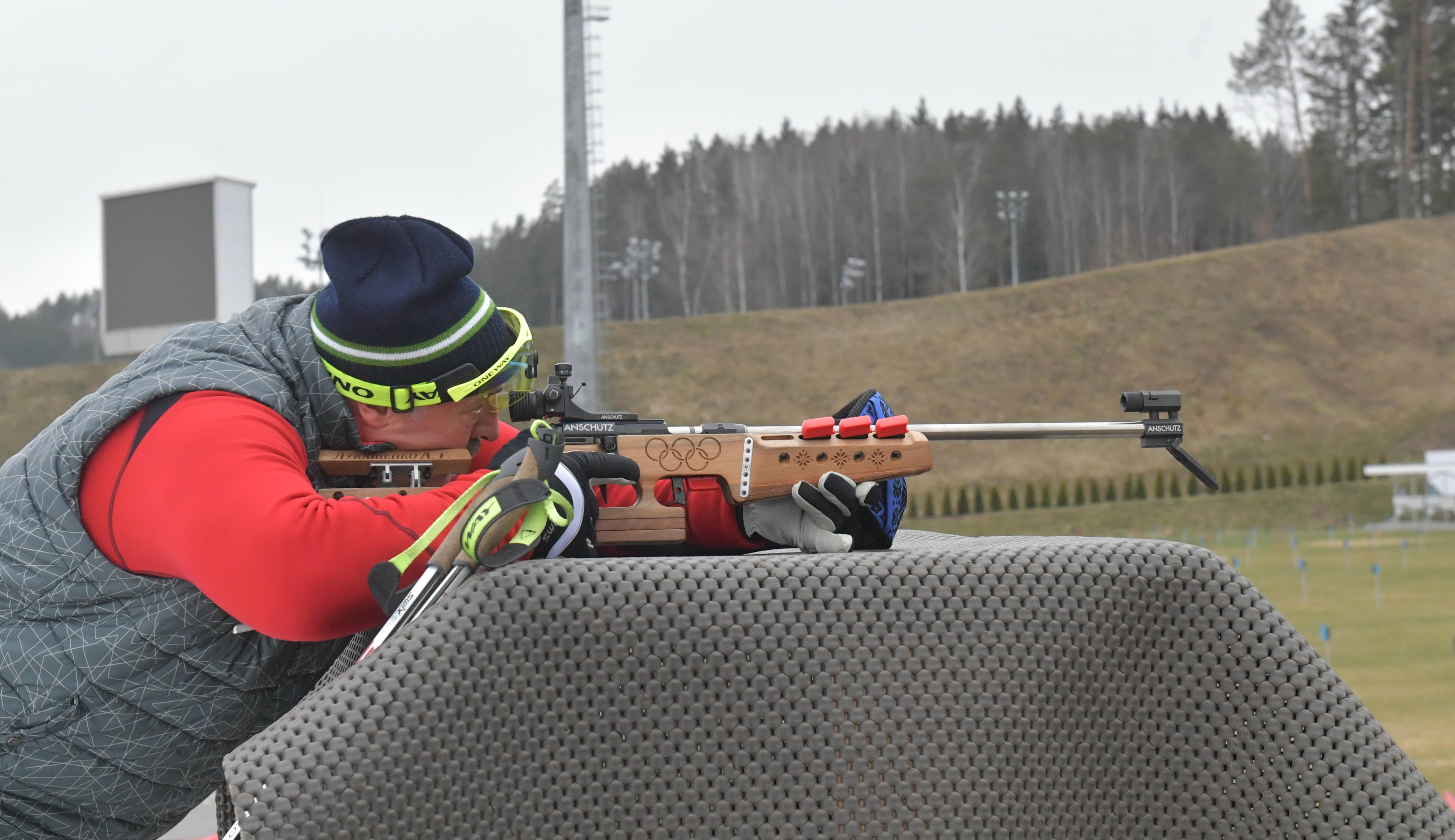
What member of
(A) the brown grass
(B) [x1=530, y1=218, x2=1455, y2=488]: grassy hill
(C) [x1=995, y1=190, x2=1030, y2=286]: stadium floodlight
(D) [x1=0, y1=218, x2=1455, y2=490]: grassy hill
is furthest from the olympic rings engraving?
(C) [x1=995, y1=190, x2=1030, y2=286]: stadium floodlight

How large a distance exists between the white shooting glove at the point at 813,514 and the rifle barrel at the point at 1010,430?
0.38 ft

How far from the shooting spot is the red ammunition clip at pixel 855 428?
1.72 meters

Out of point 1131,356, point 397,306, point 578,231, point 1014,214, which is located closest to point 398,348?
point 397,306

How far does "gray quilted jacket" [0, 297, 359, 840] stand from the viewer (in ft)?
5.30

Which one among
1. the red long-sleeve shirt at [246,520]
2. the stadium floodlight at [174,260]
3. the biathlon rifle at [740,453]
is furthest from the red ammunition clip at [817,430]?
the stadium floodlight at [174,260]

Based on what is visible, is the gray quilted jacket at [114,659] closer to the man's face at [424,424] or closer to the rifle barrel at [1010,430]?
the man's face at [424,424]

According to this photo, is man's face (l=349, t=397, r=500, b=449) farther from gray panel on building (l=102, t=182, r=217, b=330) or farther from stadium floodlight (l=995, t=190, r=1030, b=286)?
stadium floodlight (l=995, t=190, r=1030, b=286)

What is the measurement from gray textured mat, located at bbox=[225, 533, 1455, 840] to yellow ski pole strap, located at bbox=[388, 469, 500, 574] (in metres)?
0.22

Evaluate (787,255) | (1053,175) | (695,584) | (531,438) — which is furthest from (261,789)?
(1053,175)

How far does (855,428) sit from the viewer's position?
1.72 m

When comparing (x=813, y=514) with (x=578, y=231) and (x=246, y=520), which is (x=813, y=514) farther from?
(x=578, y=231)

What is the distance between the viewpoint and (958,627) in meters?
1.19

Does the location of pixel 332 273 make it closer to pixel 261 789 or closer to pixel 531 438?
pixel 531 438

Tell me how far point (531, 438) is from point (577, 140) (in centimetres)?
1615
